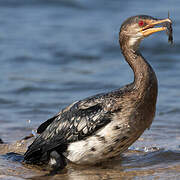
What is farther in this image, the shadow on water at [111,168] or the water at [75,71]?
the water at [75,71]

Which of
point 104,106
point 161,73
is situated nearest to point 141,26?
point 104,106

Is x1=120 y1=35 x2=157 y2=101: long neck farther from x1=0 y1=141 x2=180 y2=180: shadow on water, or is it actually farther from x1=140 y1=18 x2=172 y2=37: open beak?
x1=0 y1=141 x2=180 y2=180: shadow on water

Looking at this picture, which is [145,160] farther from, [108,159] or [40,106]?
[40,106]

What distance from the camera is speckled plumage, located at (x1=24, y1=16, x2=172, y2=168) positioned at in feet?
20.9

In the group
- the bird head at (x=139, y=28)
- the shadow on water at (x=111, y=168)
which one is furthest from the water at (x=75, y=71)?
the bird head at (x=139, y=28)

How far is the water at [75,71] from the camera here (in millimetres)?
6801

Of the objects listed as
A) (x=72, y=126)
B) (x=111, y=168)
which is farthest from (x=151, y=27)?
(x=111, y=168)

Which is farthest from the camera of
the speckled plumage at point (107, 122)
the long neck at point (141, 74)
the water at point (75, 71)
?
the water at point (75, 71)

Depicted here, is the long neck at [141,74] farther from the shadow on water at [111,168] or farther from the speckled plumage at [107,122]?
the shadow on water at [111,168]

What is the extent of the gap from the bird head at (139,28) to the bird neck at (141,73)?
8cm

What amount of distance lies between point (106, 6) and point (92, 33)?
2582 millimetres

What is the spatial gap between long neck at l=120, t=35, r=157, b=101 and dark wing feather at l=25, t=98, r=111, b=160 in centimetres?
53

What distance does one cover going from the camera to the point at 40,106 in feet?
34.5

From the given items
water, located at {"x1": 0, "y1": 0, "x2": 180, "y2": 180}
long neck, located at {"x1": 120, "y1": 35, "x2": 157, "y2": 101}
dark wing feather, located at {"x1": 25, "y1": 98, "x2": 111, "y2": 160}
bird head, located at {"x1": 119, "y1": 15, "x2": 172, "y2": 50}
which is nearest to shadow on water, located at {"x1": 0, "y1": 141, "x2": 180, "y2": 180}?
water, located at {"x1": 0, "y1": 0, "x2": 180, "y2": 180}
